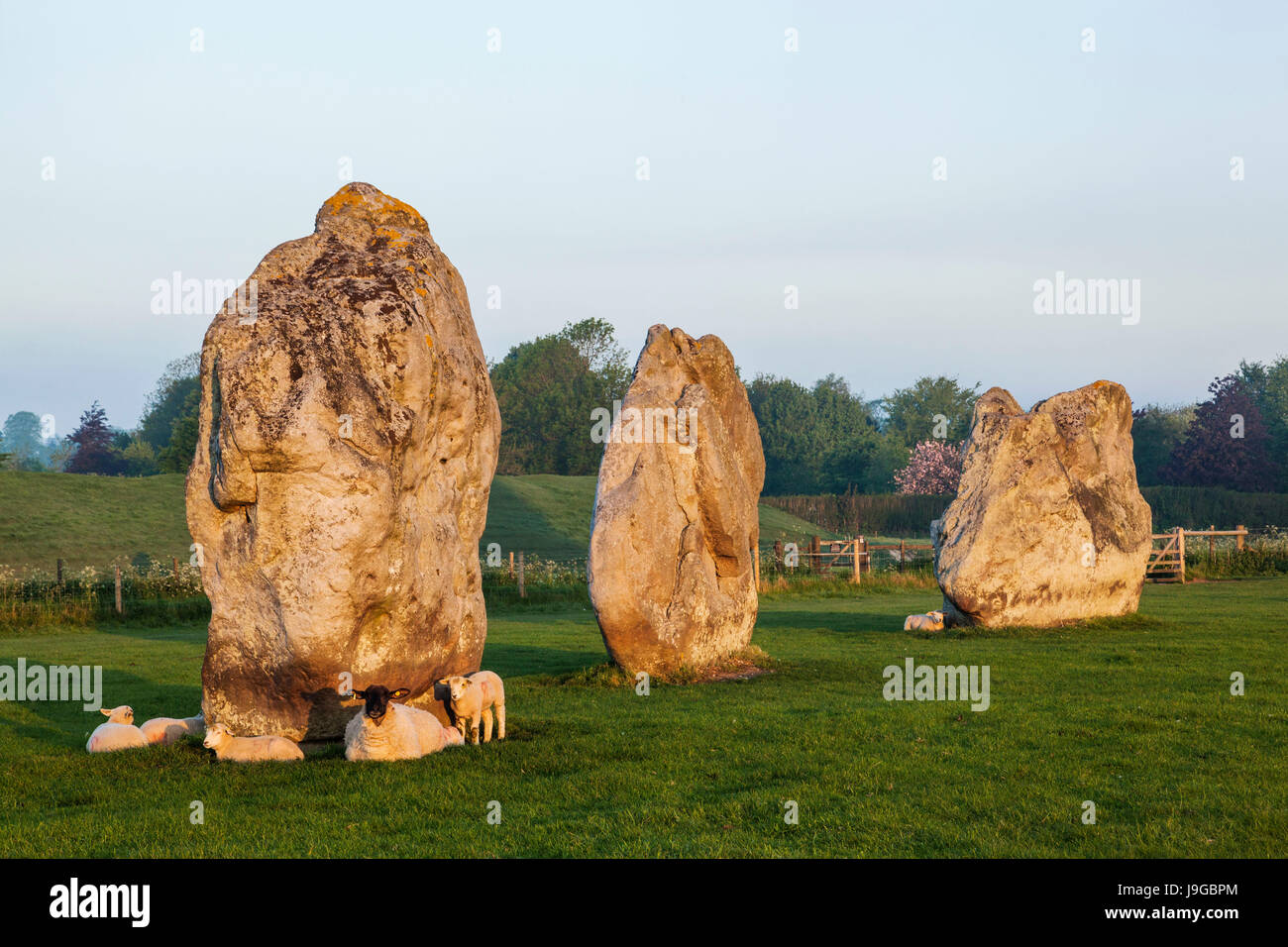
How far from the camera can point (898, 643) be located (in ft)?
73.6

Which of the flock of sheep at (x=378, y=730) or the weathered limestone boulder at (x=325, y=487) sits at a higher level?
the weathered limestone boulder at (x=325, y=487)

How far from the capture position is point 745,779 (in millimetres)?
10641

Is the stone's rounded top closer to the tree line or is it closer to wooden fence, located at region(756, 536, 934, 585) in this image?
wooden fence, located at region(756, 536, 934, 585)

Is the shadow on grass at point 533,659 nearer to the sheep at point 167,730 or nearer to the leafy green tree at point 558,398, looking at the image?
the sheep at point 167,730

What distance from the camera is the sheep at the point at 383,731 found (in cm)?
1088

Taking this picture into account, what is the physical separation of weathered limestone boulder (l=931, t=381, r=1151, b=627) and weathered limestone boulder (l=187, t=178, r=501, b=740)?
13.9 meters

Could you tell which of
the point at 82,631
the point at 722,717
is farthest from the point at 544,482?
the point at 722,717

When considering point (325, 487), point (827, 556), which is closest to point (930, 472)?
point (827, 556)

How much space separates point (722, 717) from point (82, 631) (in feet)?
64.8

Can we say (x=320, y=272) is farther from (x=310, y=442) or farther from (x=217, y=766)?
(x=217, y=766)

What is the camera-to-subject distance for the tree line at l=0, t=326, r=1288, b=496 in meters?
76.7

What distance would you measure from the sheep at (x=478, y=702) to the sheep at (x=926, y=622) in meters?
13.9

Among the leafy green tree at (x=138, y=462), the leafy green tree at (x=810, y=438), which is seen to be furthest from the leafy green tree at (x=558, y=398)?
the leafy green tree at (x=138, y=462)

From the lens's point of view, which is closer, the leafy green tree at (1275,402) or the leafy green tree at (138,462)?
the leafy green tree at (1275,402)
